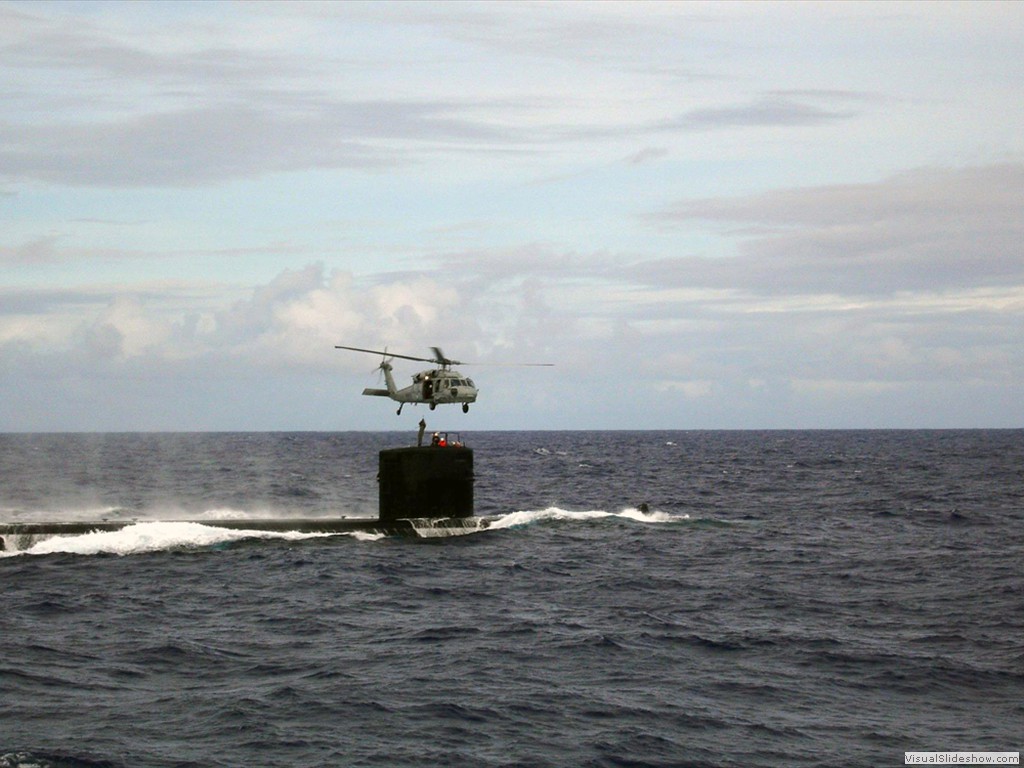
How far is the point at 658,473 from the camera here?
113 metres

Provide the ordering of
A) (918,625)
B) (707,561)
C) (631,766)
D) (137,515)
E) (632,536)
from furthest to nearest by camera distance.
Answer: (137,515) < (632,536) < (707,561) < (918,625) < (631,766)

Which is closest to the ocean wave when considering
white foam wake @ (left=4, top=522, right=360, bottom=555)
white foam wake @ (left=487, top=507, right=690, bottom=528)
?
white foam wake @ (left=4, top=522, right=360, bottom=555)

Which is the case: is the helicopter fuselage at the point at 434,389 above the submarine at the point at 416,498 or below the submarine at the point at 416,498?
above

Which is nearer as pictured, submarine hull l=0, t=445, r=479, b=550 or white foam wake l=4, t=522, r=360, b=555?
white foam wake l=4, t=522, r=360, b=555

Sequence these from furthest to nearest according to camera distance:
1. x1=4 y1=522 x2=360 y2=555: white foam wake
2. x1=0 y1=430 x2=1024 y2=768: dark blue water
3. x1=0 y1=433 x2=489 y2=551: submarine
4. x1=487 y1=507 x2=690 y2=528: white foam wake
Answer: x1=487 y1=507 x2=690 y2=528: white foam wake
x1=0 y1=433 x2=489 y2=551: submarine
x1=4 y1=522 x2=360 y2=555: white foam wake
x1=0 y1=430 x2=1024 y2=768: dark blue water

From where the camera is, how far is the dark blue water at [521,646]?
69.3ft

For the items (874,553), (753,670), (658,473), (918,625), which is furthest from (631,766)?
(658,473)

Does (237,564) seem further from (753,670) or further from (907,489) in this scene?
(907,489)

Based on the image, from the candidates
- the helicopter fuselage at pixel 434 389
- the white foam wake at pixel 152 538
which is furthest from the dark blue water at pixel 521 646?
the helicopter fuselage at pixel 434 389

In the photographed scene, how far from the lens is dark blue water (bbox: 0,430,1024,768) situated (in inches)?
832

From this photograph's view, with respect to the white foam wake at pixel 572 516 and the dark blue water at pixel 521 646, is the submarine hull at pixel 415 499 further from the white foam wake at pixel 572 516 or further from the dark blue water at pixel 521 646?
the white foam wake at pixel 572 516

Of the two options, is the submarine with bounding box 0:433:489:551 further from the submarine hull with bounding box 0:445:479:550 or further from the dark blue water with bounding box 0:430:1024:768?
the dark blue water with bounding box 0:430:1024:768

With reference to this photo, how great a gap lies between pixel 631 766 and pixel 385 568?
66.1 ft

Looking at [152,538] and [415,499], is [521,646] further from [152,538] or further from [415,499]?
[152,538]
